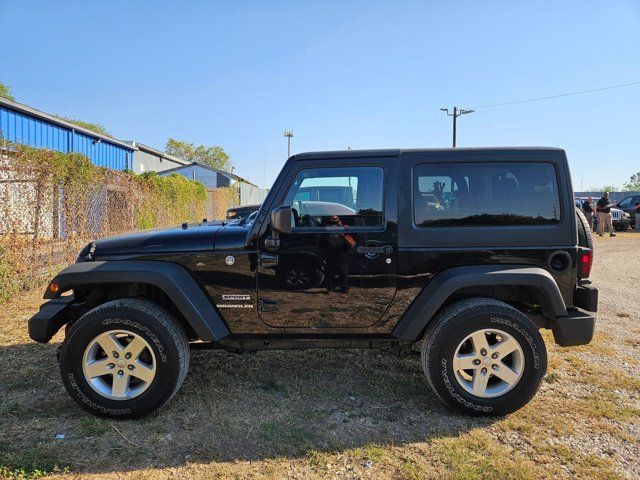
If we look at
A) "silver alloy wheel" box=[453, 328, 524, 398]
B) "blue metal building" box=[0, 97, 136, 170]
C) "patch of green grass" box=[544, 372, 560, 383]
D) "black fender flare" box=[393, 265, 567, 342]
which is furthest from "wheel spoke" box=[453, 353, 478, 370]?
"blue metal building" box=[0, 97, 136, 170]

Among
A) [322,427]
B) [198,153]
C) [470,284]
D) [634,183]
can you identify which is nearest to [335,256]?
[470,284]

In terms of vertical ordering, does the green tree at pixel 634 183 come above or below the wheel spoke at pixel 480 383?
above

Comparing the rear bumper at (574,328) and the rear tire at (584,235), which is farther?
the rear tire at (584,235)

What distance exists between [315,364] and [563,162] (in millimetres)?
2653

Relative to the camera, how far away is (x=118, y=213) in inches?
354

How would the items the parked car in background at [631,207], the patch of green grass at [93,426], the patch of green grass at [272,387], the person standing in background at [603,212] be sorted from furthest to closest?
the parked car in background at [631,207]
the person standing in background at [603,212]
the patch of green grass at [272,387]
the patch of green grass at [93,426]

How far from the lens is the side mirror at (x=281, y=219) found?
280 cm

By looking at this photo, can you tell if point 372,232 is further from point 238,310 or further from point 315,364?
point 315,364

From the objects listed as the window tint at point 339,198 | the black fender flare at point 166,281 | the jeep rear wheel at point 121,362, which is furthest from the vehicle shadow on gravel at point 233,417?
the window tint at point 339,198

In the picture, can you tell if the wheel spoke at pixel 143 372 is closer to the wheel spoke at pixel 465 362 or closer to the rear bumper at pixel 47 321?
the rear bumper at pixel 47 321

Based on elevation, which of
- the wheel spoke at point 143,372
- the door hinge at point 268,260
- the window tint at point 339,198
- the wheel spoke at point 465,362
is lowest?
the wheel spoke at point 143,372

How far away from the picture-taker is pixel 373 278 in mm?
2986

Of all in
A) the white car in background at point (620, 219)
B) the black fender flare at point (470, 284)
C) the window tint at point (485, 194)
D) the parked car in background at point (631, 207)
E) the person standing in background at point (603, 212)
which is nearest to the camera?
the black fender flare at point (470, 284)

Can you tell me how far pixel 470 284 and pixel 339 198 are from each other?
1.10m
